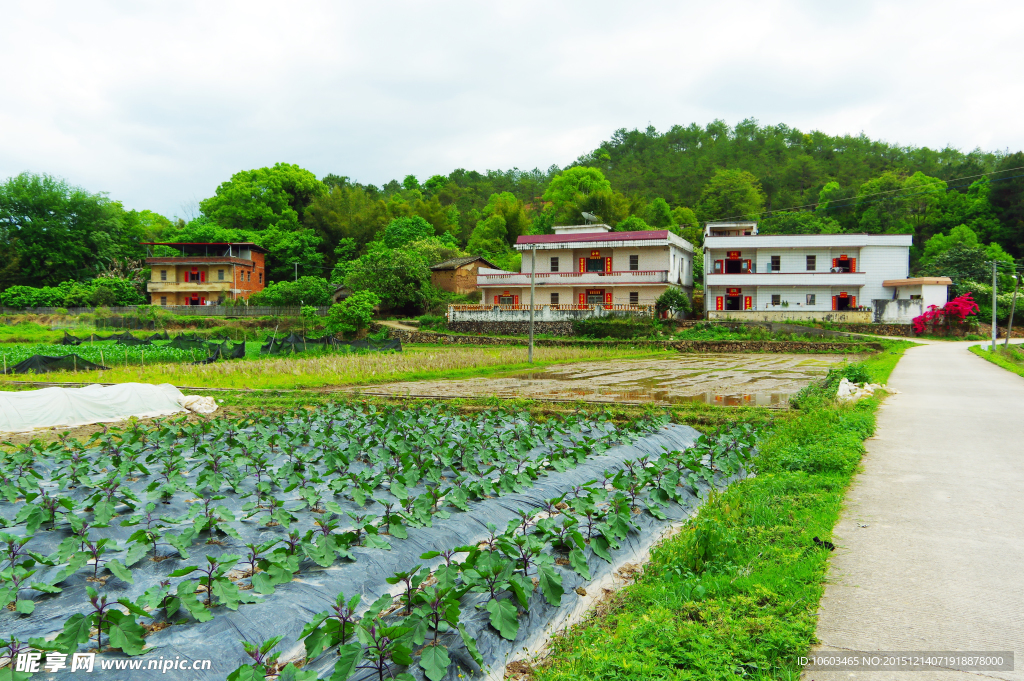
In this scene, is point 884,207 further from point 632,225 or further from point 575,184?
point 575,184

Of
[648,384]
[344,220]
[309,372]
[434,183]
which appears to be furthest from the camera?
[434,183]

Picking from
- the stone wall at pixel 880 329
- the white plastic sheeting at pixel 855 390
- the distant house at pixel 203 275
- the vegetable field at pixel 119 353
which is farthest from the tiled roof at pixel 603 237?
the white plastic sheeting at pixel 855 390

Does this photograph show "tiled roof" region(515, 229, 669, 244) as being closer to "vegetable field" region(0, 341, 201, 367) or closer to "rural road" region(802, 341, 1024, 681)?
"vegetable field" region(0, 341, 201, 367)

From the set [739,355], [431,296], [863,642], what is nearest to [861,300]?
[739,355]

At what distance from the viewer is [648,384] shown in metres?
19.0

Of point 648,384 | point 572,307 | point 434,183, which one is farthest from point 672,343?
point 434,183

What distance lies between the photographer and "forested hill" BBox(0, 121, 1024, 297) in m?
53.2

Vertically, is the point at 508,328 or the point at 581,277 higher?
the point at 581,277

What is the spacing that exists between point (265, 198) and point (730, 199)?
153 ft

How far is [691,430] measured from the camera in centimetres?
1045

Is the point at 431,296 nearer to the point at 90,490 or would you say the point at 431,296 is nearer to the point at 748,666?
the point at 90,490

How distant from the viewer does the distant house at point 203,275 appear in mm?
54219

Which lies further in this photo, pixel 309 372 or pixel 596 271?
pixel 596 271

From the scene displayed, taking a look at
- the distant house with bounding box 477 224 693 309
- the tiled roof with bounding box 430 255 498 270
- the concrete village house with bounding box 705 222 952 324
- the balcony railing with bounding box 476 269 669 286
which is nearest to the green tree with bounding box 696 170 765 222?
the distant house with bounding box 477 224 693 309
